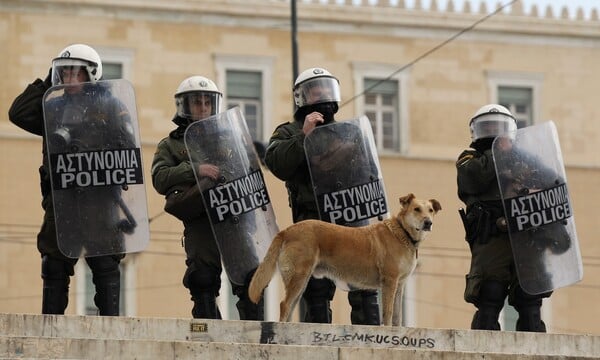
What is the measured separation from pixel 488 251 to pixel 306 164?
146 cm

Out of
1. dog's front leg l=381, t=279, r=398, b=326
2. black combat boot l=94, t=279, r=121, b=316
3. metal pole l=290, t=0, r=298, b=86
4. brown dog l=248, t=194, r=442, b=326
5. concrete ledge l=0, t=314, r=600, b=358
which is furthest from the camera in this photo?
metal pole l=290, t=0, r=298, b=86

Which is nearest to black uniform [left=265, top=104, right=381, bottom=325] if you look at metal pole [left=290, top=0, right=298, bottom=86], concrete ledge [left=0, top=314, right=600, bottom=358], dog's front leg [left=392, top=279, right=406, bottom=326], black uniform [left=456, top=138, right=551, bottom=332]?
dog's front leg [left=392, top=279, right=406, bottom=326]

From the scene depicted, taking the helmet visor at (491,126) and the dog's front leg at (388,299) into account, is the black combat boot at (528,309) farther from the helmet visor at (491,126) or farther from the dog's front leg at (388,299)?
the dog's front leg at (388,299)

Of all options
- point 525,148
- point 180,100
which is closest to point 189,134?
point 180,100

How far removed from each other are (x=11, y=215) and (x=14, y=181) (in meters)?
0.60

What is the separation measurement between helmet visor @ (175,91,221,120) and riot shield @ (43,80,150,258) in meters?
0.51

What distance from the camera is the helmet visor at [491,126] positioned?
17.2 m

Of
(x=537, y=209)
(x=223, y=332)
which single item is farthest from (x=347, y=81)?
(x=223, y=332)

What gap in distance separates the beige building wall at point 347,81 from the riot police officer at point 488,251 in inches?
884

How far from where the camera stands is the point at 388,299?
52.4 feet

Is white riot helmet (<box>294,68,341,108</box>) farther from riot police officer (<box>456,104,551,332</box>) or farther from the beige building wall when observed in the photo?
the beige building wall

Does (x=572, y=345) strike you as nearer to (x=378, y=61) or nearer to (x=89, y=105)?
(x=89, y=105)

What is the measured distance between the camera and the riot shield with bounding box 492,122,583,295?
17.0 meters

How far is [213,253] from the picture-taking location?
1653 cm
